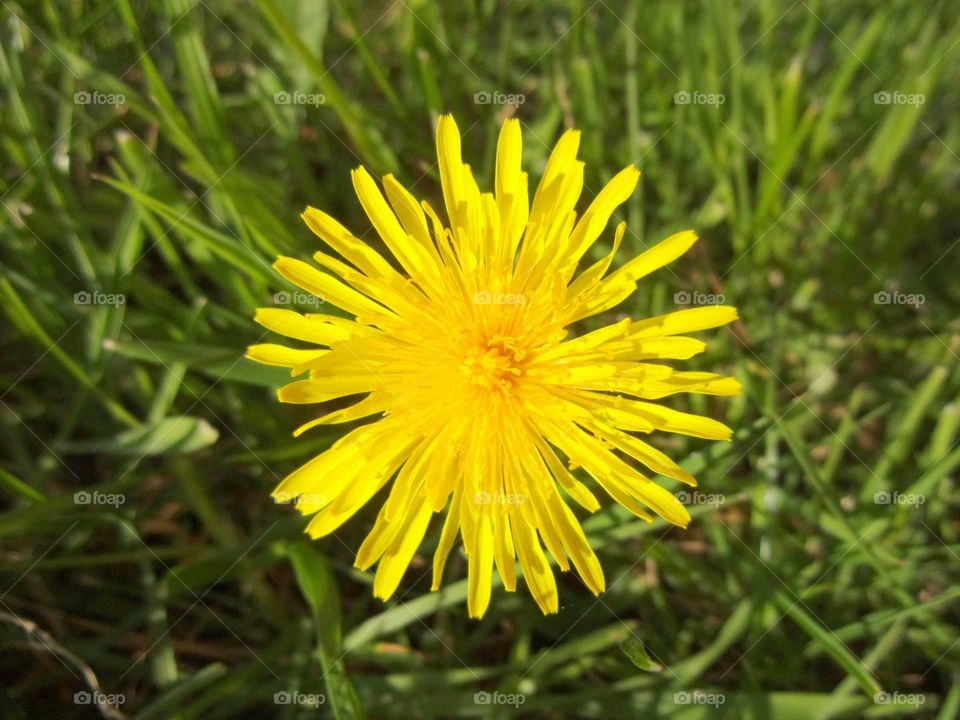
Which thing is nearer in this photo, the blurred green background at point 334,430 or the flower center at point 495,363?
the flower center at point 495,363

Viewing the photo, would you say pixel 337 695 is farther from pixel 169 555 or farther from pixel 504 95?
pixel 504 95

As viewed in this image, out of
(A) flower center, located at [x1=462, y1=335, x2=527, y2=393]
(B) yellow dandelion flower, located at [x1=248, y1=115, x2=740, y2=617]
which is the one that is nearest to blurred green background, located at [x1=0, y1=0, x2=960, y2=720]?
(B) yellow dandelion flower, located at [x1=248, y1=115, x2=740, y2=617]

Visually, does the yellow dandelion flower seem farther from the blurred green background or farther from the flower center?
the blurred green background

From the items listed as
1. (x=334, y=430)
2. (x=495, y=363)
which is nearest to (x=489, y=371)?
(x=495, y=363)

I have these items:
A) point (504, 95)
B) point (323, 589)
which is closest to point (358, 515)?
point (323, 589)

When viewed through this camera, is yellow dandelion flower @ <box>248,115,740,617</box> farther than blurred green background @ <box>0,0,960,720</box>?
No

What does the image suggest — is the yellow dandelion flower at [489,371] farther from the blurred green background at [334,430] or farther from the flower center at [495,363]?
the blurred green background at [334,430]

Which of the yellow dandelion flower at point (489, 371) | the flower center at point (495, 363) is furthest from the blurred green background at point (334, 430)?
the flower center at point (495, 363)
